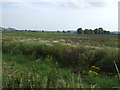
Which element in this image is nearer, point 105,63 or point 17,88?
point 17,88

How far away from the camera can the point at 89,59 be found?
6621 millimetres

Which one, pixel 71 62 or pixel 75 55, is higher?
pixel 75 55

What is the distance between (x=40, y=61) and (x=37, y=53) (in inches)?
42.1

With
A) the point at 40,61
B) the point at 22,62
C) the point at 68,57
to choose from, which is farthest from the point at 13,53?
the point at 68,57

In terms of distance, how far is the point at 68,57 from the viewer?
7.01m

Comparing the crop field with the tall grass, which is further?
the tall grass

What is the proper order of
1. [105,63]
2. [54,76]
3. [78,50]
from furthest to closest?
[78,50], [105,63], [54,76]

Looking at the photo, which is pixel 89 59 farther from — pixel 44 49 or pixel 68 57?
pixel 44 49

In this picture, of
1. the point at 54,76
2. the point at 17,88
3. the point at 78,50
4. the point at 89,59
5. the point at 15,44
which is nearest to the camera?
the point at 17,88

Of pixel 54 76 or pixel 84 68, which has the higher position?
pixel 54 76

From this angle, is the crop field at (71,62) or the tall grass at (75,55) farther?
the tall grass at (75,55)

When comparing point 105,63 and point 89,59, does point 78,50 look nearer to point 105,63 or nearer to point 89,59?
point 89,59

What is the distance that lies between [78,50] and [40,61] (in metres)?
1.49

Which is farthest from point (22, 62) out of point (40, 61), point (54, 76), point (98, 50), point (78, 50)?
point (54, 76)
